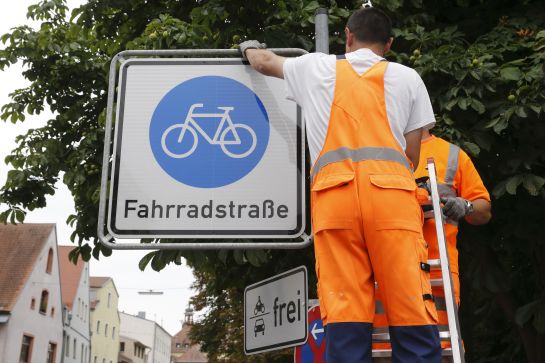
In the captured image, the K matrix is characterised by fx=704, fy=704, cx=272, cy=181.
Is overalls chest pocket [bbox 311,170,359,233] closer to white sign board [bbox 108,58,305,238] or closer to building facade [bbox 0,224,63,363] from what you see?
white sign board [bbox 108,58,305,238]

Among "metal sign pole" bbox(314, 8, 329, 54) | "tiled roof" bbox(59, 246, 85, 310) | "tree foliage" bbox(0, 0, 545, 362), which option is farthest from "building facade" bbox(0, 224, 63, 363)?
"metal sign pole" bbox(314, 8, 329, 54)

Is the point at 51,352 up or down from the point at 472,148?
up

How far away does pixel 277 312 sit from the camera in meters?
3.86

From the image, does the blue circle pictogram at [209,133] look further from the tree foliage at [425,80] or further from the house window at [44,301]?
the house window at [44,301]

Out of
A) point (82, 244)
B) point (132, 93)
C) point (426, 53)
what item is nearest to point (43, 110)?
point (82, 244)

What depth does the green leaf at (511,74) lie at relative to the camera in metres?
6.13

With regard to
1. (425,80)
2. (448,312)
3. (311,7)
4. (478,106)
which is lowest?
(448,312)

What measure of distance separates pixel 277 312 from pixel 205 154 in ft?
4.00

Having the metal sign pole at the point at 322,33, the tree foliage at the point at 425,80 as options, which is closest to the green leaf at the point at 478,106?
the tree foliage at the point at 425,80

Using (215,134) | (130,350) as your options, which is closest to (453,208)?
(215,134)

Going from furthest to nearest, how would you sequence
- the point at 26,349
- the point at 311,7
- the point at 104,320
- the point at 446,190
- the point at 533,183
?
the point at 104,320
the point at 26,349
the point at 311,7
the point at 533,183
the point at 446,190

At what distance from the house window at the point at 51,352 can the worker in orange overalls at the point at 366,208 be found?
42.9 metres

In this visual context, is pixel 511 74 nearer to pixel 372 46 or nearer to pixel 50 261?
pixel 372 46

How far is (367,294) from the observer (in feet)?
8.29
